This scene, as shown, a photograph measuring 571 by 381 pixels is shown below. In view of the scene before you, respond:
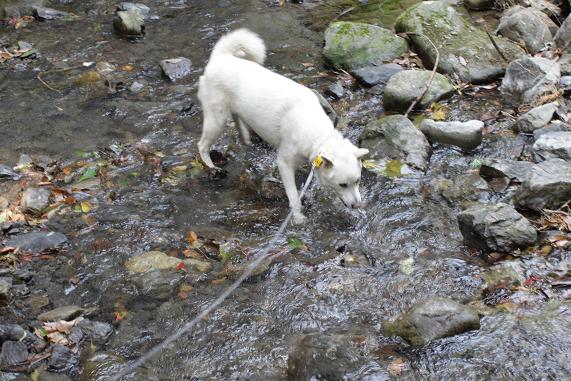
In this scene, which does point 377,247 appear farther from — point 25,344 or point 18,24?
point 18,24

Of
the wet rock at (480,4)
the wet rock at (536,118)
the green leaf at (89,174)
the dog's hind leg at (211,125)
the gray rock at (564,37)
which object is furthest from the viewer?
the wet rock at (480,4)

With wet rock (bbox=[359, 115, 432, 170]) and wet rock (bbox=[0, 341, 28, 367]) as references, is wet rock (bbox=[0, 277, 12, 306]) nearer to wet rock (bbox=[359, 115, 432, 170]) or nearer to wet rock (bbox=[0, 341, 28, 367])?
wet rock (bbox=[0, 341, 28, 367])

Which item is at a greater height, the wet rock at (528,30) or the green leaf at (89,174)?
the wet rock at (528,30)

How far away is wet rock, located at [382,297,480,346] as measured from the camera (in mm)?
4273

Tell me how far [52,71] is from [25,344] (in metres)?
6.24

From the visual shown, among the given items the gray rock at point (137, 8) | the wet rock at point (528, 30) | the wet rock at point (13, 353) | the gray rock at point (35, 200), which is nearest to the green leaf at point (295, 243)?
the wet rock at point (13, 353)

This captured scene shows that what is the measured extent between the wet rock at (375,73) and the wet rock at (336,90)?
38 cm

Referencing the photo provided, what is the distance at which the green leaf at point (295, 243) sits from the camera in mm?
5762

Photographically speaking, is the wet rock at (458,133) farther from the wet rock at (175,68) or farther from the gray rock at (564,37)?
the wet rock at (175,68)

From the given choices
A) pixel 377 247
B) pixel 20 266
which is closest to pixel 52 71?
pixel 20 266

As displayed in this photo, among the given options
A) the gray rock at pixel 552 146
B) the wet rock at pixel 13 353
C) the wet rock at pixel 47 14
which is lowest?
the wet rock at pixel 47 14

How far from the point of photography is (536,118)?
7219mm

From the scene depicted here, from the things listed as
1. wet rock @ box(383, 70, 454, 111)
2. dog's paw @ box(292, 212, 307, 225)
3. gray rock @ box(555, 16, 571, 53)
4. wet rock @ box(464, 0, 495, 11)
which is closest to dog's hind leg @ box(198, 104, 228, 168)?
dog's paw @ box(292, 212, 307, 225)

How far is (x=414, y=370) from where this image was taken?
410cm
